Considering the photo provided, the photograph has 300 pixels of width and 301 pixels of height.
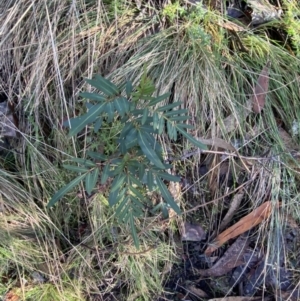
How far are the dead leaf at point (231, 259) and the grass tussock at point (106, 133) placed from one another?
0.09 m

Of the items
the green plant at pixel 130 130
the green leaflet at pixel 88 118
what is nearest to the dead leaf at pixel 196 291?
the green plant at pixel 130 130

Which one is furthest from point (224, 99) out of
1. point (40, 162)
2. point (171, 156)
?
point (40, 162)

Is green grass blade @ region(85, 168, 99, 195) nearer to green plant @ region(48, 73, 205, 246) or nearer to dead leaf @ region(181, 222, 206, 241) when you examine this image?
green plant @ region(48, 73, 205, 246)

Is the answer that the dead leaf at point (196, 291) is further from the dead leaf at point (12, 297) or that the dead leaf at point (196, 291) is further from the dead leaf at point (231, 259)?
the dead leaf at point (12, 297)

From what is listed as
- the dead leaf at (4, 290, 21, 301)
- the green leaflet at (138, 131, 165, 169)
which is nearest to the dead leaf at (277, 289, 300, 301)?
the green leaflet at (138, 131, 165, 169)

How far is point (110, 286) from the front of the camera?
1.72 meters

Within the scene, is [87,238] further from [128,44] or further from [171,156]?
[128,44]

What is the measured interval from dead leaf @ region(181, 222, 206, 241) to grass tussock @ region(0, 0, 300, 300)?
0.04 m

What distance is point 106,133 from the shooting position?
5.48ft

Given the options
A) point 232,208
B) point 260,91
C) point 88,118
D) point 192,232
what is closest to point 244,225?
point 232,208

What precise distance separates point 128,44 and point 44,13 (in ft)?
1.13

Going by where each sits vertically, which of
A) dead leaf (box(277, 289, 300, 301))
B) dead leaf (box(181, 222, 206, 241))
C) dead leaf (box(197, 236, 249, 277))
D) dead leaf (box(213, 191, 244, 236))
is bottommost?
dead leaf (box(277, 289, 300, 301))

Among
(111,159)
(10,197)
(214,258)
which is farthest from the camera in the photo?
(214,258)

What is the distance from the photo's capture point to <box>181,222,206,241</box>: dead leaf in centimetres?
176
